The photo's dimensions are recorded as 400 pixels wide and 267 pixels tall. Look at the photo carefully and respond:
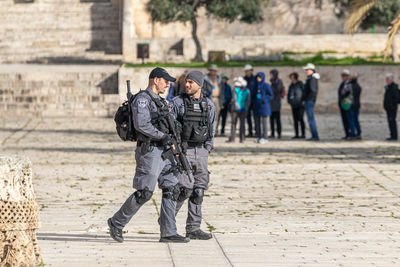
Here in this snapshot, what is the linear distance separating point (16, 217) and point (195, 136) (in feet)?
7.27

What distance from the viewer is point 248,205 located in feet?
41.1

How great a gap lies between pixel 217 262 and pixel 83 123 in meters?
19.8

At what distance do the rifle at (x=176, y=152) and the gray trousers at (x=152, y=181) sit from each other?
64 mm

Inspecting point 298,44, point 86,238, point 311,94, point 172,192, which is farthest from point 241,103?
point 298,44

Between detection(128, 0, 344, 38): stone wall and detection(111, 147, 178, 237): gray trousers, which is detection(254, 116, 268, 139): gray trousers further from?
detection(128, 0, 344, 38): stone wall

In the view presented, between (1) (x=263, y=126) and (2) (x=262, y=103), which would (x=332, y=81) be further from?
(1) (x=263, y=126)

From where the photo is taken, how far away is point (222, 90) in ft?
74.4

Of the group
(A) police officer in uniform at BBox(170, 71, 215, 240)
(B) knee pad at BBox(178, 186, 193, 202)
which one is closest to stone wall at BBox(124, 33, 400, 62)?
(A) police officer in uniform at BBox(170, 71, 215, 240)

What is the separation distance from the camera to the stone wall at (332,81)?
101ft

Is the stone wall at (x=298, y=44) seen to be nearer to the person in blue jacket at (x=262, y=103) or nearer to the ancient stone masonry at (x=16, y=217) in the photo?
the person in blue jacket at (x=262, y=103)

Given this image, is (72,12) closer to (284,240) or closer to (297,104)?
(297,104)

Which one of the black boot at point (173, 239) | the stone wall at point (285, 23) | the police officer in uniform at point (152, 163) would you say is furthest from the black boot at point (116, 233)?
the stone wall at point (285, 23)

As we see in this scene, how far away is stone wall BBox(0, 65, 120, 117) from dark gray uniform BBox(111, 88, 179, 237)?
20.7 meters

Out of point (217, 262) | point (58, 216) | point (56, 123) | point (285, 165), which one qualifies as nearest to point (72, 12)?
point (56, 123)
